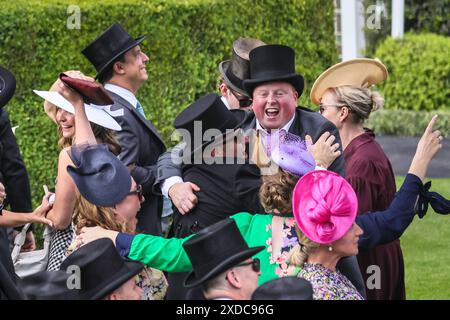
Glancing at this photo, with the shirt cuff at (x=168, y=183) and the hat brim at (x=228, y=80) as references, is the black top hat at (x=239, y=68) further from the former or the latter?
the shirt cuff at (x=168, y=183)

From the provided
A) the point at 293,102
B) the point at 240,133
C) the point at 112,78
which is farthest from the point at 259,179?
the point at 112,78

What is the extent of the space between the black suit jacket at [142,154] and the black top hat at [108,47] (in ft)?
→ 0.97

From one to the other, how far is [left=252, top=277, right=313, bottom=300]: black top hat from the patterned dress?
2.27 feet

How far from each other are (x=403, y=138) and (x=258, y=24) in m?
6.53

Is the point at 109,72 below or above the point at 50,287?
above

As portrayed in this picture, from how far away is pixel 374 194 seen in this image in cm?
706

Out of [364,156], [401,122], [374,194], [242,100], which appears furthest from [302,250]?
[401,122]

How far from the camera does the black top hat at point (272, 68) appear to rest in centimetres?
655

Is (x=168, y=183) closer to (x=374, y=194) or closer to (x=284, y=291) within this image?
(x=374, y=194)

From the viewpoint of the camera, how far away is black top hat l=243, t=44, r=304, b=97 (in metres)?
6.55

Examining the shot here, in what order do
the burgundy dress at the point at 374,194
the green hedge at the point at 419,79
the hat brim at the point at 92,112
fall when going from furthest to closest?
the green hedge at the point at 419,79, the burgundy dress at the point at 374,194, the hat brim at the point at 92,112

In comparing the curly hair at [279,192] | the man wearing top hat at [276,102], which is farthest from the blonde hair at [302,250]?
the man wearing top hat at [276,102]

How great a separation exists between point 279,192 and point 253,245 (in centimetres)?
27

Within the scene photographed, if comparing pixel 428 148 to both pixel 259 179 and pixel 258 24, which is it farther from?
pixel 258 24
